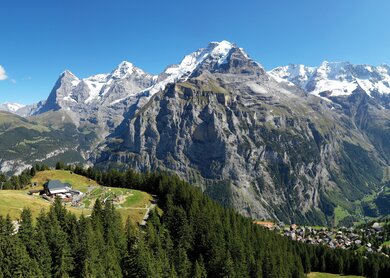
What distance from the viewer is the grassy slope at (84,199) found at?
315 ft

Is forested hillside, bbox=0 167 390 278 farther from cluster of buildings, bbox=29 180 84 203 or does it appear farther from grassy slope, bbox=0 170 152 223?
cluster of buildings, bbox=29 180 84 203

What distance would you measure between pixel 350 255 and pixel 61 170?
150m

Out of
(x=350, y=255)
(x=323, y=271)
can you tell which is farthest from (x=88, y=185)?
(x=350, y=255)

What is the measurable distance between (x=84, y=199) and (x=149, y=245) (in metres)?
54.3

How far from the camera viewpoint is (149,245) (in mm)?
86375

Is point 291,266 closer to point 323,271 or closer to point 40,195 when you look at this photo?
point 323,271

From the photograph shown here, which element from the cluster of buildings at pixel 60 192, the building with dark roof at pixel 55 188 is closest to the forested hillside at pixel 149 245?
the cluster of buildings at pixel 60 192

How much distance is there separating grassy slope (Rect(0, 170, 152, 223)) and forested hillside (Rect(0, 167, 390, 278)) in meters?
8.36

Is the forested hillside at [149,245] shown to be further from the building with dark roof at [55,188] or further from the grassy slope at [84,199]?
the building with dark roof at [55,188]

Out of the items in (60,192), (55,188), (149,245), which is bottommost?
(149,245)

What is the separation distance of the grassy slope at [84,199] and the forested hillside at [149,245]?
27.4 feet

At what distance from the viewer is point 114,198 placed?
131500mm

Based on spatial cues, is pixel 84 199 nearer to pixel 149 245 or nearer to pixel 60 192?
pixel 60 192

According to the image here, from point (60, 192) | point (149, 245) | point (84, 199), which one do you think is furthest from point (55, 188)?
point (149, 245)
